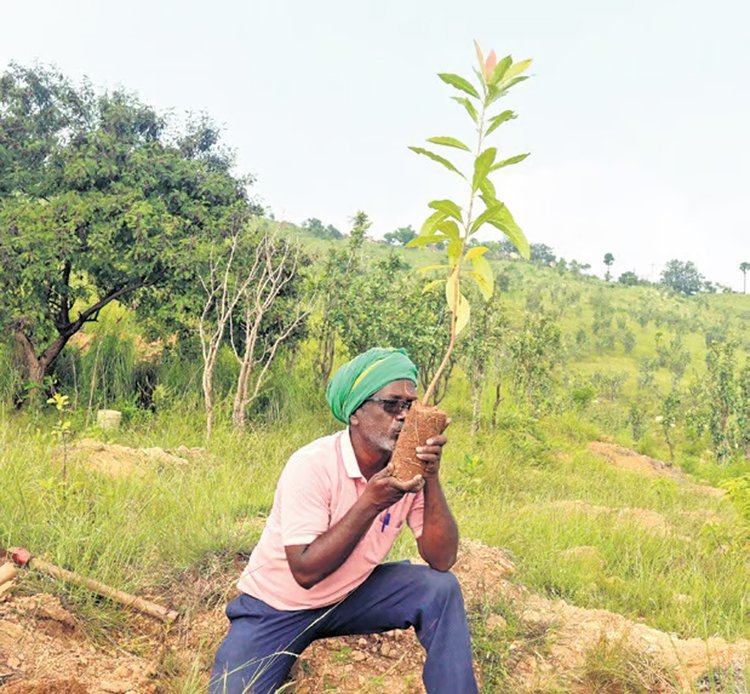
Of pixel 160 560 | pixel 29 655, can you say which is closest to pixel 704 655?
pixel 160 560

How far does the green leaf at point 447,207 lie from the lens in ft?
6.48

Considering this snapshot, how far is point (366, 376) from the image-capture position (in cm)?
208

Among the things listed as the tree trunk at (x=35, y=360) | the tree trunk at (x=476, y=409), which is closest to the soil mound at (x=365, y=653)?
the tree trunk at (x=35, y=360)

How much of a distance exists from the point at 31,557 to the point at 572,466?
8.59 m

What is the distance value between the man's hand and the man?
0.11ft

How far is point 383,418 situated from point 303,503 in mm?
335

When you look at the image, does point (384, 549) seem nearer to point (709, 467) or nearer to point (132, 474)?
point (132, 474)

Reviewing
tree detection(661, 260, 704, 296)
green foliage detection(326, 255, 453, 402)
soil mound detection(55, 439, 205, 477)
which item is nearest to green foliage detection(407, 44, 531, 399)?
soil mound detection(55, 439, 205, 477)

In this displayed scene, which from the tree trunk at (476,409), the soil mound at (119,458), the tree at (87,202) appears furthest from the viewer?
the tree trunk at (476,409)

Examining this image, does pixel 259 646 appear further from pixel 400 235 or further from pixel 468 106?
pixel 400 235

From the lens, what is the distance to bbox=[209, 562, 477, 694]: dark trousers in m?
2.11

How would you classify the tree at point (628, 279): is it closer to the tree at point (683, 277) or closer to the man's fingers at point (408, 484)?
the tree at point (683, 277)

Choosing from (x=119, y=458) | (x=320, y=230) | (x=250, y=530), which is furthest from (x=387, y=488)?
(x=320, y=230)

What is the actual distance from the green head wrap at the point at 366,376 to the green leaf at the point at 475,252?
0.35 meters
